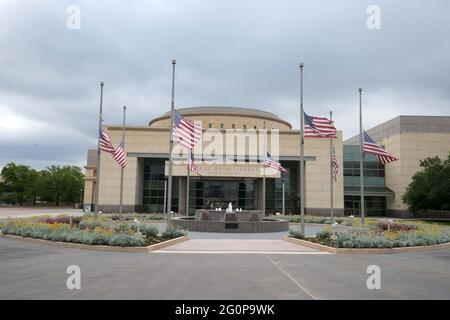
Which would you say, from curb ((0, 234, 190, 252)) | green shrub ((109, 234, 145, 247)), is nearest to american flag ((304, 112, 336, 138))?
curb ((0, 234, 190, 252))

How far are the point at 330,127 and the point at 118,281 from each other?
15.8 meters

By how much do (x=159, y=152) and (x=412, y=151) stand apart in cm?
3798

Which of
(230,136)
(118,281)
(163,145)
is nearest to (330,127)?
(118,281)

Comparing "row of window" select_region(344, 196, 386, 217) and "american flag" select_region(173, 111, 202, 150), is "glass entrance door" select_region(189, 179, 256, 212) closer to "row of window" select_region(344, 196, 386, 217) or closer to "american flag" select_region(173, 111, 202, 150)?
"row of window" select_region(344, 196, 386, 217)

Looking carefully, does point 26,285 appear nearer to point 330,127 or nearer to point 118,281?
point 118,281

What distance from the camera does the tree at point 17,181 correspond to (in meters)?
106

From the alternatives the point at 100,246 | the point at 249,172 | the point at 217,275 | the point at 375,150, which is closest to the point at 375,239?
the point at 375,150

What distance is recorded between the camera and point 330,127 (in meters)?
22.0

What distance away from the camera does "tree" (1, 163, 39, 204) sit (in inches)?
4183

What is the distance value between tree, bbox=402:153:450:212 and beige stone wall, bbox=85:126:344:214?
33.3ft

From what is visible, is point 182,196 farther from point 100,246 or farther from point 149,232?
point 100,246

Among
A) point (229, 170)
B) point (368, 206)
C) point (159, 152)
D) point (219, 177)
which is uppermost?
point (159, 152)

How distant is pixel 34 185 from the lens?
10438 centimetres
